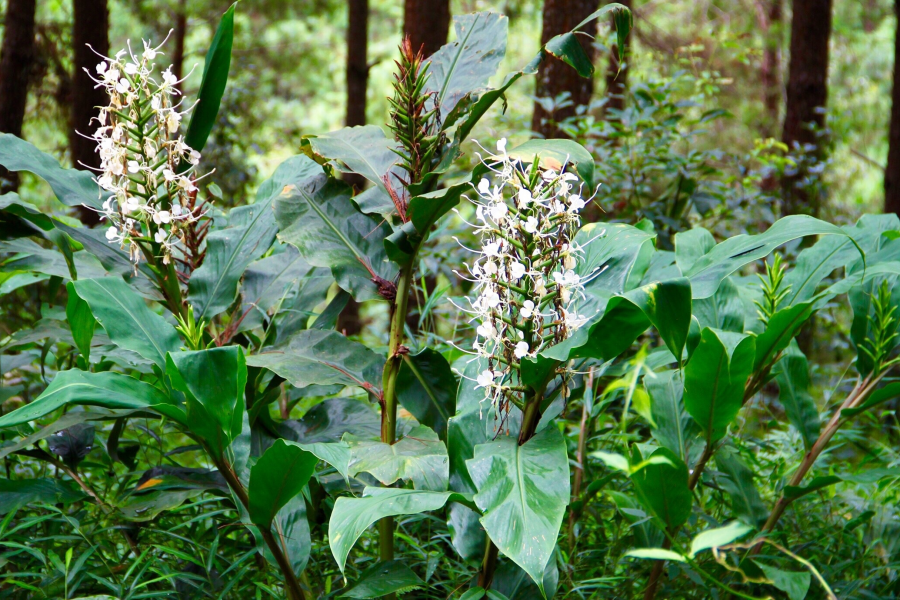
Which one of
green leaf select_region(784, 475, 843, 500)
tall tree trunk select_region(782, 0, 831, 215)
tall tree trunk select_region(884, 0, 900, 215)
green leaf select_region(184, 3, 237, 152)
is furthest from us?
tall tree trunk select_region(782, 0, 831, 215)

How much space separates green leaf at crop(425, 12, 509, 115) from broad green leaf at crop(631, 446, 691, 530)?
102cm

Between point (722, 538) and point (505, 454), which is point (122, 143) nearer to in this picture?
point (505, 454)

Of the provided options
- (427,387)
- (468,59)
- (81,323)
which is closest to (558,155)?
Answer: (468,59)

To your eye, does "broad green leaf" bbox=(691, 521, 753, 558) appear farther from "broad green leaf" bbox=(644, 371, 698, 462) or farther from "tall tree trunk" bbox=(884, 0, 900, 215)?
"tall tree trunk" bbox=(884, 0, 900, 215)

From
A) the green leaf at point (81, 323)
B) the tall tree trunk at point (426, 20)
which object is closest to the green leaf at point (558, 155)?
the green leaf at point (81, 323)

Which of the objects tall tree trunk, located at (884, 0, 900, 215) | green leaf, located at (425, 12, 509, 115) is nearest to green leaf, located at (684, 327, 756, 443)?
green leaf, located at (425, 12, 509, 115)

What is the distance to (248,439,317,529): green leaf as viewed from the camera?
1.39 m

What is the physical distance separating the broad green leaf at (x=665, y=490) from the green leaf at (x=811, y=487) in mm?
364

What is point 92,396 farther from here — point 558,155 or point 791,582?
point 791,582

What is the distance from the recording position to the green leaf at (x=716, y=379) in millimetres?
1452

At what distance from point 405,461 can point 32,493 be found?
3.43 feet

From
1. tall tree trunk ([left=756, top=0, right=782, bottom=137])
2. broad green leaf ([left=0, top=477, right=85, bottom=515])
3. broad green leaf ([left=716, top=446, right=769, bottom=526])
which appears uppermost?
tall tree trunk ([left=756, top=0, right=782, bottom=137])

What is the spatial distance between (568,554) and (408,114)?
1.26m

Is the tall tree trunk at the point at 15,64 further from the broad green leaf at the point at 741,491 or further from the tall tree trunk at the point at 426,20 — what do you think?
the broad green leaf at the point at 741,491
